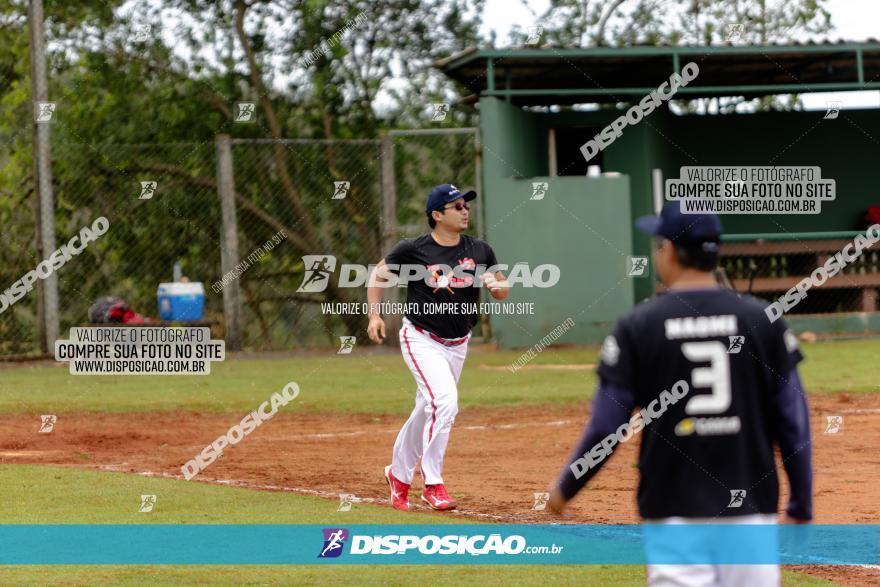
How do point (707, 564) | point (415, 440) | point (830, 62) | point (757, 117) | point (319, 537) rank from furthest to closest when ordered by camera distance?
1. point (757, 117)
2. point (830, 62)
3. point (415, 440)
4. point (319, 537)
5. point (707, 564)

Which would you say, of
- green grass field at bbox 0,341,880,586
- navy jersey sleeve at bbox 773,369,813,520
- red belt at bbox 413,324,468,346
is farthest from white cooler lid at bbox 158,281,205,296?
navy jersey sleeve at bbox 773,369,813,520

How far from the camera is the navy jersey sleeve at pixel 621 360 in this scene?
4266 mm

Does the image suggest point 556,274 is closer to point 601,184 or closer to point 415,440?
point 601,184

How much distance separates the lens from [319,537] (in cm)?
758

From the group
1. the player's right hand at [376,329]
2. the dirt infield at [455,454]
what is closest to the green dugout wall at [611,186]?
the dirt infield at [455,454]

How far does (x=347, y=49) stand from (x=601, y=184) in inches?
213

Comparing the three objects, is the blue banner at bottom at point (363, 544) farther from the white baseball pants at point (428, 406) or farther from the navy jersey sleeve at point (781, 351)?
the navy jersey sleeve at point (781, 351)

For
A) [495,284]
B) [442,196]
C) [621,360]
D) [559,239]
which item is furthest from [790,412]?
[559,239]

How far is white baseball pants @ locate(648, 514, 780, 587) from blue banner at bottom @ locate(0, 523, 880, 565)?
2.86m

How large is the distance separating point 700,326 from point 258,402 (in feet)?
38.3

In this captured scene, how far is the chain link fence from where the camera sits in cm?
2070

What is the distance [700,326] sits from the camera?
421 cm

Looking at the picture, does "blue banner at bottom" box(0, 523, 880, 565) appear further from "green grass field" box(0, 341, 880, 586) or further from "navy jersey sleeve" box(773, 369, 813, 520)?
"navy jersey sleeve" box(773, 369, 813, 520)

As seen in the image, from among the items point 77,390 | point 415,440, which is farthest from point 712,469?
point 77,390
